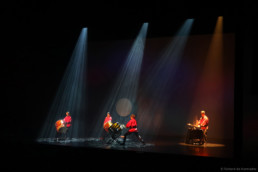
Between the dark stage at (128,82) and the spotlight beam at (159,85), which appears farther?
the spotlight beam at (159,85)

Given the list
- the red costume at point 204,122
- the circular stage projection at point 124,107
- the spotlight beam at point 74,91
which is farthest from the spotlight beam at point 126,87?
the red costume at point 204,122

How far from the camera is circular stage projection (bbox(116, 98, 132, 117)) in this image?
1043 cm

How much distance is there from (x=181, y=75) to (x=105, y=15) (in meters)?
4.82

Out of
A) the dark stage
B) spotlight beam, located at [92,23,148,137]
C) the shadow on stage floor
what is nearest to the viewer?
the shadow on stage floor

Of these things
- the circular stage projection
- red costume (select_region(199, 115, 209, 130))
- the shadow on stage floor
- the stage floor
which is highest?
the circular stage projection

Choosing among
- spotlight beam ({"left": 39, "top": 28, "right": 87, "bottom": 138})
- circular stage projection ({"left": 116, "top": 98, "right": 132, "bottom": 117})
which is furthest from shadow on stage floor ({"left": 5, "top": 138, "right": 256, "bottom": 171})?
circular stage projection ({"left": 116, "top": 98, "right": 132, "bottom": 117})

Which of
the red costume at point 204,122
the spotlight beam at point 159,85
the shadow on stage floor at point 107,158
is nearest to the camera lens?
the shadow on stage floor at point 107,158

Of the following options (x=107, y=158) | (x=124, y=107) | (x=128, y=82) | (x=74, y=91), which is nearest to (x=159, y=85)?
(x=128, y=82)

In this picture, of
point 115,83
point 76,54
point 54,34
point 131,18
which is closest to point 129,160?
point 131,18

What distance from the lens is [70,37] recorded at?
8117 mm

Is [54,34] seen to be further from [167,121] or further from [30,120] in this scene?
[167,121]

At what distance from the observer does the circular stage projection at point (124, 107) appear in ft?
34.2

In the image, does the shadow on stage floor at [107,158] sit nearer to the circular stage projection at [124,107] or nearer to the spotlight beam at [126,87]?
the spotlight beam at [126,87]

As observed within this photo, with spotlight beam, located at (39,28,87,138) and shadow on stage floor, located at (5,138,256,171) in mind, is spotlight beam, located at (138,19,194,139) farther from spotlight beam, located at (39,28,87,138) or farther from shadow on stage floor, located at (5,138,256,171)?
shadow on stage floor, located at (5,138,256,171)
